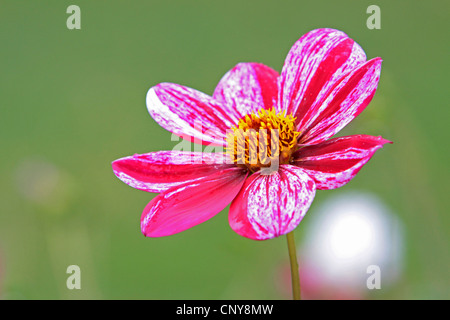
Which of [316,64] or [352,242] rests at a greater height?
[316,64]

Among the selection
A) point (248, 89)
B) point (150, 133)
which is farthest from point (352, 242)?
point (150, 133)

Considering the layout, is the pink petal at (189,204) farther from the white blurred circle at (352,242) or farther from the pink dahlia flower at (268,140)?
the white blurred circle at (352,242)

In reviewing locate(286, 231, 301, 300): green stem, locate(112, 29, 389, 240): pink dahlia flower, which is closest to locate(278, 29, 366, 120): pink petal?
locate(112, 29, 389, 240): pink dahlia flower

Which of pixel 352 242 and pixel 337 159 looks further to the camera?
pixel 352 242

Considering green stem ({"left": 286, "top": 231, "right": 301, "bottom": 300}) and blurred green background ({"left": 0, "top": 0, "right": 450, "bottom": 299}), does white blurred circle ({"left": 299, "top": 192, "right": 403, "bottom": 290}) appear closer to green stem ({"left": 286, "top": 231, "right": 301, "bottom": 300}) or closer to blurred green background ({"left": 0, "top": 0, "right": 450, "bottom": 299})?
blurred green background ({"left": 0, "top": 0, "right": 450, "bottom": 299})

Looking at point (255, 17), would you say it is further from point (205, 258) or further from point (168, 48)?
point (205, 258)

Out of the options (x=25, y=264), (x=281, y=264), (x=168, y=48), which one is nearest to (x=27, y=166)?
(x=25, y=264)

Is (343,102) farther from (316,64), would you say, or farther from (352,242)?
(352,242)

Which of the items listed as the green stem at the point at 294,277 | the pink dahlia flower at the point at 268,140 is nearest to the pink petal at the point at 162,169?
the pink dahlia flower at the point at 268,140
